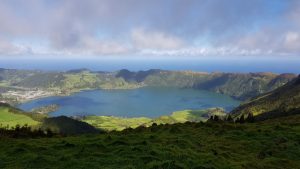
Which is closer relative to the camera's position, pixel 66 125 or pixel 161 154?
pixel 161 154

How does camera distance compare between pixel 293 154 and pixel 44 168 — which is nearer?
pixel 44 168

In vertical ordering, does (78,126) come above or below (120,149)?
below

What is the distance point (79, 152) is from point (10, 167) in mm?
4353

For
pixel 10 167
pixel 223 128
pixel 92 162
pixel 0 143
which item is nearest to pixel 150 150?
pixel 92 162

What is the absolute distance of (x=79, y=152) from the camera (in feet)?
68.8

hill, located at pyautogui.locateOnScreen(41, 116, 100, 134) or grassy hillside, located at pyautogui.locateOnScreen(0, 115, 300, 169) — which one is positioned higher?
grassy hillside, located at pyautogui.locateOnScreen(0, 115, 300, 169)

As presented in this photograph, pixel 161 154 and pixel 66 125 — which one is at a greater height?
pixel 161 154

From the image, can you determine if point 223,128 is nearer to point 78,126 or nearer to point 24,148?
point 24,148

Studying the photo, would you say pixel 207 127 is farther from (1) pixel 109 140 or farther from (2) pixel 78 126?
(2) pixel 78 126

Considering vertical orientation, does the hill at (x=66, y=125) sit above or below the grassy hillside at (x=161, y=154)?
below

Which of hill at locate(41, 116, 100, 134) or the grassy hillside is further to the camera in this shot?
hill at locate(41, 116, 100, 134)

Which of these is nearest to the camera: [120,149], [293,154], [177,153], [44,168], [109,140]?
[44,168]

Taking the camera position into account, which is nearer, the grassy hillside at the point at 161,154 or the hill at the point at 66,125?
the grassy hillside at the point at 161,154

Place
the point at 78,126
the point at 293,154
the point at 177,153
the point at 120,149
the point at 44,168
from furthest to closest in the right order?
1. the point at 78,126
2. the point at 293,154
3. the point at 120,149
4. the point at 177,153
5. the point at 44,168
